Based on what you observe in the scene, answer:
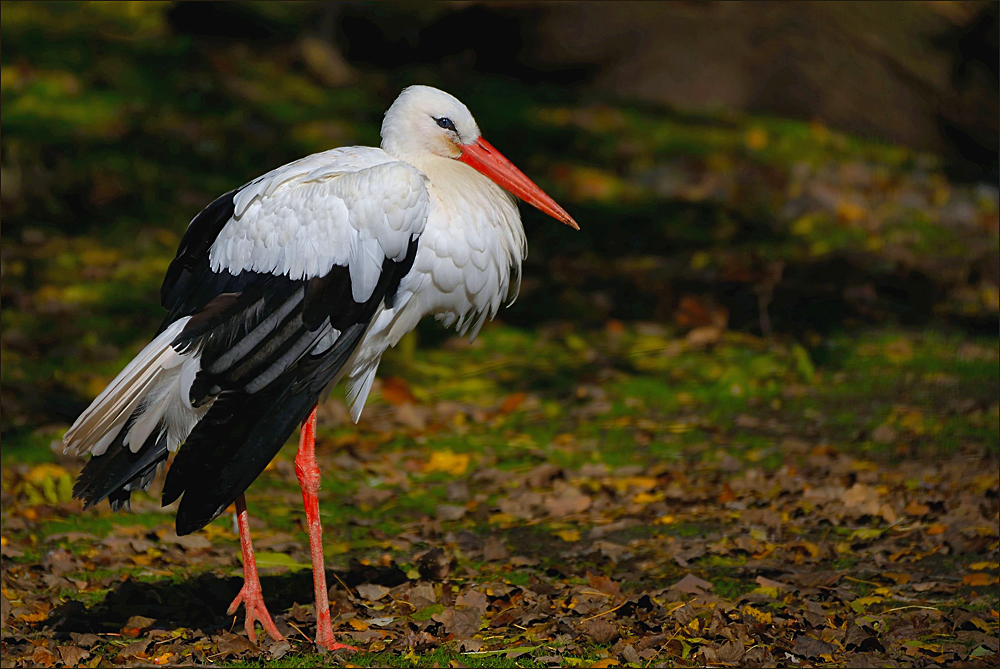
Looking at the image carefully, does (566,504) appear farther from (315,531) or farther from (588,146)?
(588,146)

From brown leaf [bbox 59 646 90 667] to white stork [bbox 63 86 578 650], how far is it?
51 centimetres

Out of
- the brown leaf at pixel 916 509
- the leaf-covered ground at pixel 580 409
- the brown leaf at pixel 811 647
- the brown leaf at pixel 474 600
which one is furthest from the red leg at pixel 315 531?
the brown leaf at pixel 916 509

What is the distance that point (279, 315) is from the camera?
3887 millimetres

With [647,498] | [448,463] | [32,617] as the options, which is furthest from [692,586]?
[32,617]

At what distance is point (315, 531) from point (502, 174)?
1.61 meters

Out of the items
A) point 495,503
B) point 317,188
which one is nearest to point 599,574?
point 495,503

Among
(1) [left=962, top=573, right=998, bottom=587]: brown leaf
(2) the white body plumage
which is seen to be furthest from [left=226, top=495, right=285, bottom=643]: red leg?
(1) [left=962, top=573, right=998, bottom=587]: brown leaf

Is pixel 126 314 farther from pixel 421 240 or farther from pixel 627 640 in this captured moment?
pixel 627 640

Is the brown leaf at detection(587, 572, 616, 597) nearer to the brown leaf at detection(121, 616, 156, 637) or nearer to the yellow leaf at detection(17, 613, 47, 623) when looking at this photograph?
the brown leaf at detection(121, 616, 156, 637)

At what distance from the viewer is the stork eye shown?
169 inches

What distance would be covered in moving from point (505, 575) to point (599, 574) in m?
0.39

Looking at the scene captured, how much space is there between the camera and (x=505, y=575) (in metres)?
4.49

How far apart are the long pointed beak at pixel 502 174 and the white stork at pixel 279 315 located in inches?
7.4

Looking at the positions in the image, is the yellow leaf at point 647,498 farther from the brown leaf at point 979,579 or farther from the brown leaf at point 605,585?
the brown leaf at point 979,579
